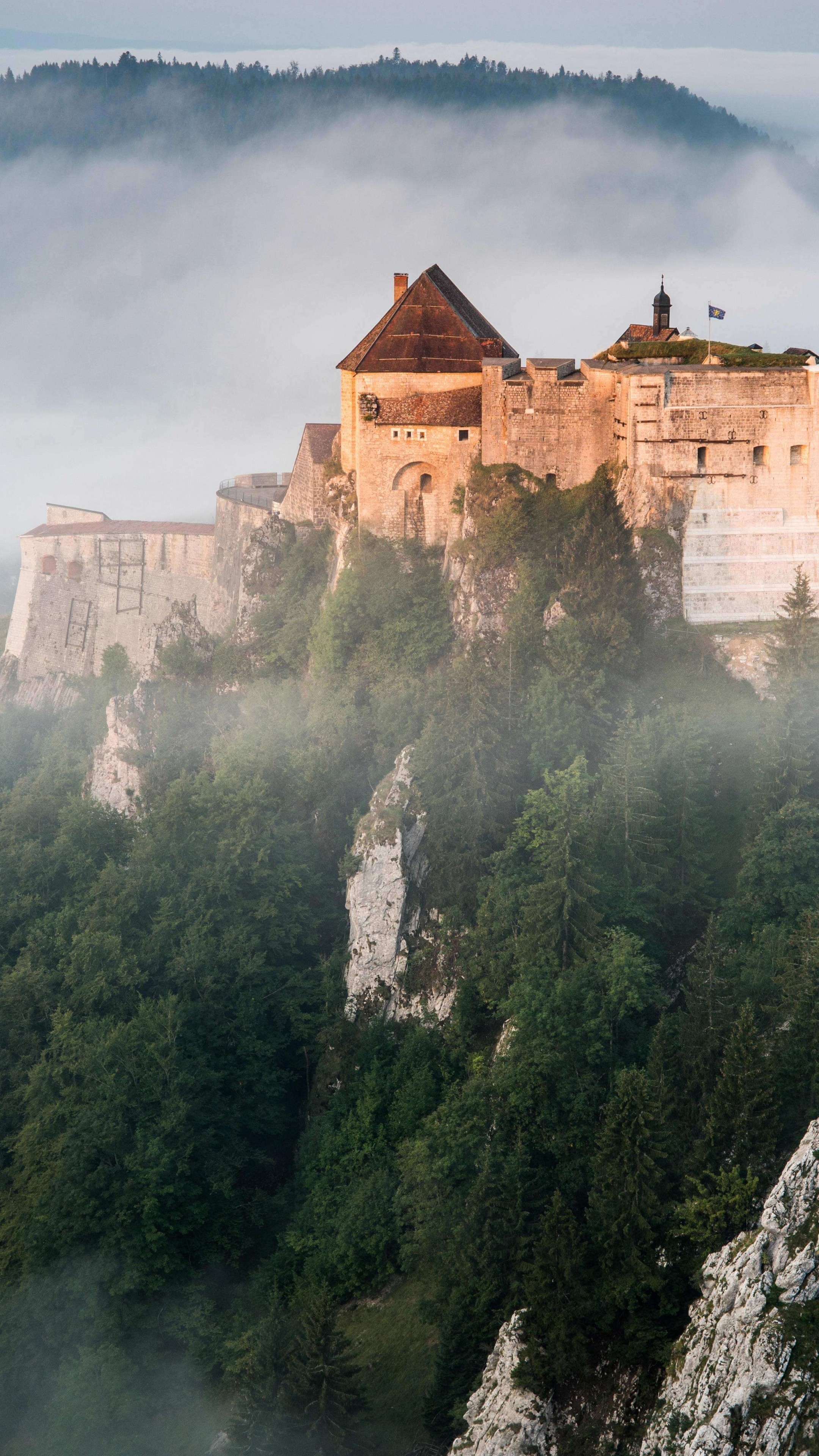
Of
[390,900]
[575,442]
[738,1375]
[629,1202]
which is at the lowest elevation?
[738,1375]

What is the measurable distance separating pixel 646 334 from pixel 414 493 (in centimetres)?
1184

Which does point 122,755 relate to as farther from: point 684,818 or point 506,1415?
point 506,1415

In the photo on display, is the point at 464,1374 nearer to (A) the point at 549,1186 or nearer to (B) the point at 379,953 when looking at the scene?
(A) the point at 549,1186

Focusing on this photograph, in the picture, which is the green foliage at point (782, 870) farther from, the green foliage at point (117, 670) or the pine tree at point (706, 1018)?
the green foliage at point (117, 670)

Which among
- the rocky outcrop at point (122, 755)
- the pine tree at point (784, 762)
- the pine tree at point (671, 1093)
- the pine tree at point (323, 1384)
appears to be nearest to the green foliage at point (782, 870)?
the pine tree at point (784, 762)

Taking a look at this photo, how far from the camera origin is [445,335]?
189 ft

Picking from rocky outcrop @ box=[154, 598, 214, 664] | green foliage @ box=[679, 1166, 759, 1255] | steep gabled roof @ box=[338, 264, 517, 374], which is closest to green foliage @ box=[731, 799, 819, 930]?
green foliage @ box=[679, 1166, 759, 1255]

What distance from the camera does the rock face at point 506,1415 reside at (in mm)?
34750

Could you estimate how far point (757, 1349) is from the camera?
30656 mm

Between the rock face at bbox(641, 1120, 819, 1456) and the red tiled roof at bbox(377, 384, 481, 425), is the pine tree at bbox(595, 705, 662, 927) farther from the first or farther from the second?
the red tiled roof at bbox(377, 384, 481, 425)

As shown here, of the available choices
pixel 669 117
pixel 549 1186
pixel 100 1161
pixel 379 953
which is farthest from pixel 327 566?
pixel 669 117

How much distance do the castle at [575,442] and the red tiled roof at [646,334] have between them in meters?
0.10

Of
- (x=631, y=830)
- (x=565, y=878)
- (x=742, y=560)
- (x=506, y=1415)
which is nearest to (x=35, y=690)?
(x=742, y=560)

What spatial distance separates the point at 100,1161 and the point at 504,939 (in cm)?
1375
